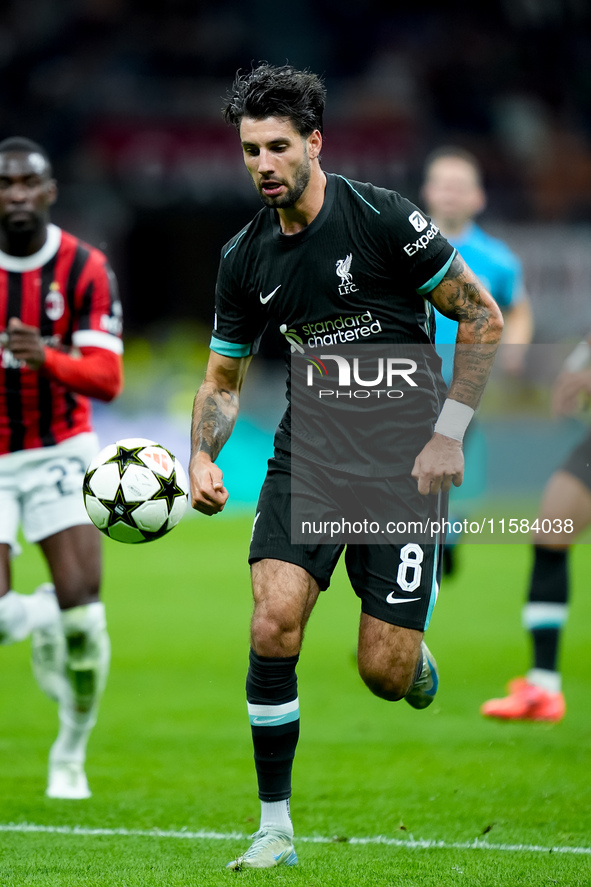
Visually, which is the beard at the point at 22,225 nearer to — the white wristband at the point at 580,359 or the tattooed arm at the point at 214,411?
the tattooed arm at the point at 214,411

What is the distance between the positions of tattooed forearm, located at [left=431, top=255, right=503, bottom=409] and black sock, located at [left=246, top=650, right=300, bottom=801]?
1050 mm

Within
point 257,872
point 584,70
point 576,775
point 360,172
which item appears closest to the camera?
point 257,872

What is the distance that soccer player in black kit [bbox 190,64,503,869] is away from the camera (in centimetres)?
415

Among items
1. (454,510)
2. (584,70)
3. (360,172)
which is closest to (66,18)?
(360,172)

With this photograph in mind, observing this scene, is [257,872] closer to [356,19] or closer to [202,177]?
[202,177]

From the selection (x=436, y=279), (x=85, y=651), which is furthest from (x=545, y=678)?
(x=436, y=279)

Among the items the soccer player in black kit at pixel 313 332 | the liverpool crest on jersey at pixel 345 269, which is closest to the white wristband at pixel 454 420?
the soccer player in black kit at pixel 313 332

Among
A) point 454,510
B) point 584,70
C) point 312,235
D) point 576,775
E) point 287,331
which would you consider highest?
point 584,70

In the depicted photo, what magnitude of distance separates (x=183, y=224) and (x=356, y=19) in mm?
5026

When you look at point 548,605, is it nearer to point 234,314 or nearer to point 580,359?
point 580,359

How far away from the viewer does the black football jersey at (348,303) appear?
4.29m

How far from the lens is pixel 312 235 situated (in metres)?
4.31

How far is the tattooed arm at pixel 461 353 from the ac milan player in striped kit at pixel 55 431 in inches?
67.5

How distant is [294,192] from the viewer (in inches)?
165
